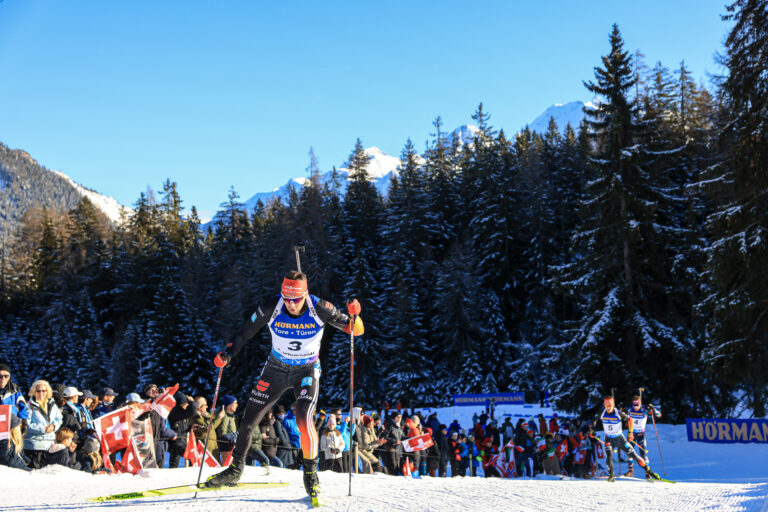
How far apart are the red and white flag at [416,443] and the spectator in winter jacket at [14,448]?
24.9 feet

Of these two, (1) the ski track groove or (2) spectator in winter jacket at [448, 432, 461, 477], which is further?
(2) spectator in winter jacket at [448, 432, 461, 477]

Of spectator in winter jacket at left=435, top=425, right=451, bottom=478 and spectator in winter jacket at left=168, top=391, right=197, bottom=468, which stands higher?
spectator in winter jacket at left=168, top=391, right=197, bottom=468

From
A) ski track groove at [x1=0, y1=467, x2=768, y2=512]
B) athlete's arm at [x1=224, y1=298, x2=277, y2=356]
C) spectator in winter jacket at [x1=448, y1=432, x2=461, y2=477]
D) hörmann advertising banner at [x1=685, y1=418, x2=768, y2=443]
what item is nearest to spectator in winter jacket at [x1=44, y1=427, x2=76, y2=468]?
ski track groove at [x1=0, y1=467, x2=768, y2=512]

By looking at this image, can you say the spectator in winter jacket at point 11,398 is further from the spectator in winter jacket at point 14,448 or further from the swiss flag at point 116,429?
the swiss flag at point 116,429

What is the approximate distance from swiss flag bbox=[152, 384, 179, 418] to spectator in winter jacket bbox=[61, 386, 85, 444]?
103 cm

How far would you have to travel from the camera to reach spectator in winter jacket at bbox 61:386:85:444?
8.67 metres

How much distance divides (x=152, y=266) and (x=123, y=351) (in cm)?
1256

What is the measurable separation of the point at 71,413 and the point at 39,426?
0.96 meters

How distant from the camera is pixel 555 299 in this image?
45.8 meters

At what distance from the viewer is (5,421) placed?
7.36 meters

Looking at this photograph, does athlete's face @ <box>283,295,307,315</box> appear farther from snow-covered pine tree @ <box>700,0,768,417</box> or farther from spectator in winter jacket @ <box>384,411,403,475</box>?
snow-covered pine tree @ <box>700,0,768,417</box>

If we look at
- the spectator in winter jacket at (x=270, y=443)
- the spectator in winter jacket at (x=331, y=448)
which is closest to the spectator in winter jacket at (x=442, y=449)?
the spectator in winter jacket at (x=331, y=448)

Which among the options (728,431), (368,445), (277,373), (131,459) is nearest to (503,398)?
(728,431)

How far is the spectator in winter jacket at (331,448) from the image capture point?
1114cm
